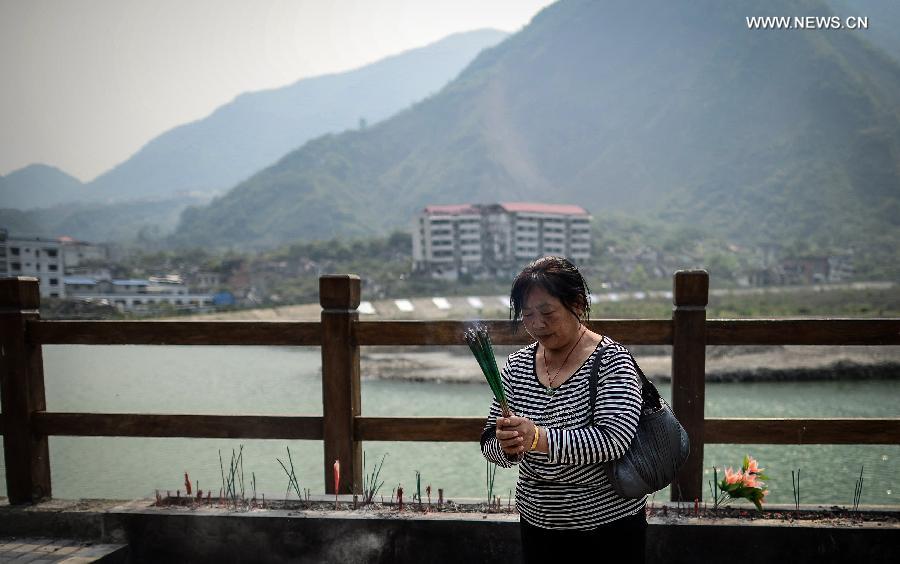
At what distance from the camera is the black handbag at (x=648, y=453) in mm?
1850

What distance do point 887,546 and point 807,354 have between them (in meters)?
32.0

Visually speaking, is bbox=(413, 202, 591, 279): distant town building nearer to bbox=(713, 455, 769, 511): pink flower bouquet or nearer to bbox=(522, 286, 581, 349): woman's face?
bbox=(713, 455, 769, 511): pink flower bouquet

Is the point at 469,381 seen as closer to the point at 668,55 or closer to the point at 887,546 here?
the point at 887,546

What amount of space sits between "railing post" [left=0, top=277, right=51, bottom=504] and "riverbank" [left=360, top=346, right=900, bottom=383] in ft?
85.8

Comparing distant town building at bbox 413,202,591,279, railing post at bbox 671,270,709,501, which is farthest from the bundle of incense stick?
distant town building at bbox 413,202,591,279

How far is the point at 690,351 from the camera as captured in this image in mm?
3293

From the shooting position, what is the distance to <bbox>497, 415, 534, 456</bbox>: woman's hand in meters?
1.73

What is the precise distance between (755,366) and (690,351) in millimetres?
29840

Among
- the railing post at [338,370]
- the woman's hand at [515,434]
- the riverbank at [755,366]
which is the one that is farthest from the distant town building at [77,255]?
the woman's hand at [515,434]

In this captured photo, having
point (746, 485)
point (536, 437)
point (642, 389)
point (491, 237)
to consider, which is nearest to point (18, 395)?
point (536, 437)

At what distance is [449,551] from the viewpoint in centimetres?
309

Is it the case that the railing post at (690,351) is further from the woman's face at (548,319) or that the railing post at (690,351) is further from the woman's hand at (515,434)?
the woman's hand at (515,434)

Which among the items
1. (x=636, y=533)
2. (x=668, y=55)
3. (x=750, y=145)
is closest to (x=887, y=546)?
(x=636, y=533)

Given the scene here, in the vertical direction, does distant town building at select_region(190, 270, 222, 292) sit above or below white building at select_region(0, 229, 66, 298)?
below
